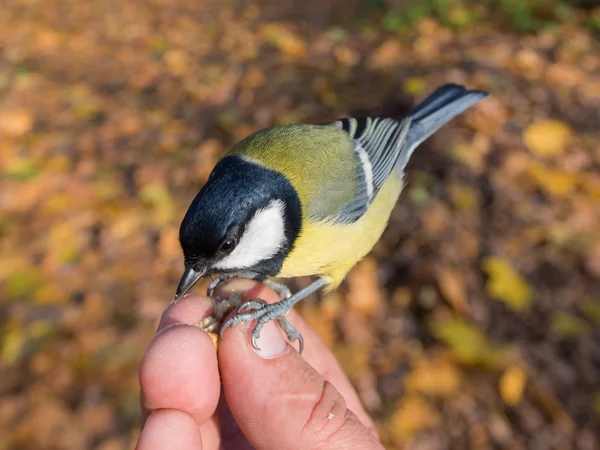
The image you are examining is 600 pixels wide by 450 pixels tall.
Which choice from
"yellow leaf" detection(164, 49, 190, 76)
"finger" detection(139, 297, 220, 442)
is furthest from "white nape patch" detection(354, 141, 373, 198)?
"yellow leaf" detection(164, 49, 190, 76)

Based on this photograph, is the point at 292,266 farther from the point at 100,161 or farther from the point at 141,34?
the point at 141,34

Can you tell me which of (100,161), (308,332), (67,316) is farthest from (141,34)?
(308,332)

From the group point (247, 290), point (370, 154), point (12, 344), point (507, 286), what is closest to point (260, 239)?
point (247, 290)

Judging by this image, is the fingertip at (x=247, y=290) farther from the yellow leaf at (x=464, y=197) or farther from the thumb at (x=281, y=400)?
the yellow leaf at (x=464, y=197)

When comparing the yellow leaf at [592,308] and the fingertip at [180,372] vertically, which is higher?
the fingertip at [180,372]

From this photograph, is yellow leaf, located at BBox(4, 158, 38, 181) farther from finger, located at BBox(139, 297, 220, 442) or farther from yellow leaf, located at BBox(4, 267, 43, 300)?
finger, located at BBox(139, 297, 220, 442)

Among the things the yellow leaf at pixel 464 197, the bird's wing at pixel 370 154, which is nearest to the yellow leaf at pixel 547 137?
the yellow leaf at pixel 464 197
